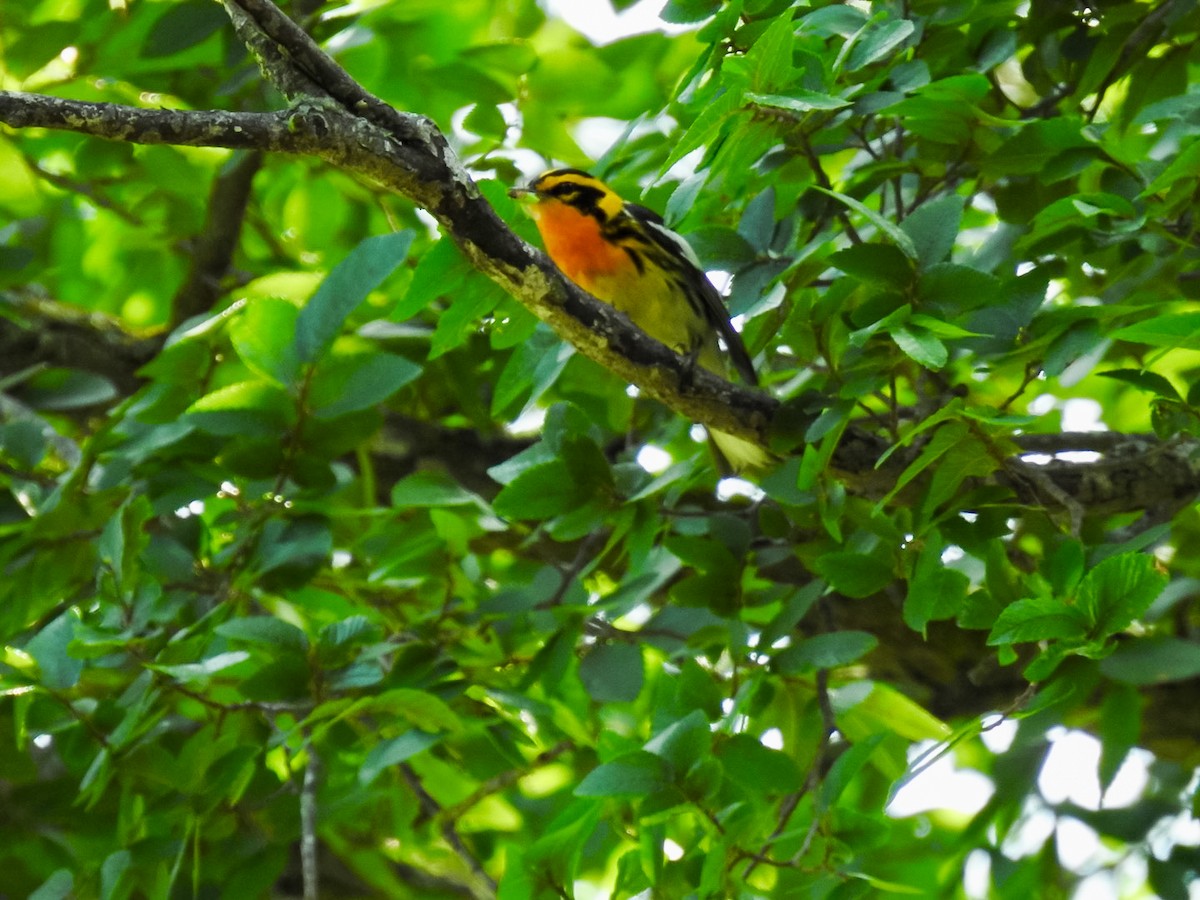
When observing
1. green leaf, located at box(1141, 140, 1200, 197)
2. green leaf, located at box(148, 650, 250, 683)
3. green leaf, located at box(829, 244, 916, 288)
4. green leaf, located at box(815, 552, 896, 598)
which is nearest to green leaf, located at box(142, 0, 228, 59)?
green leaf, located at box(148, 650, 250, 683)

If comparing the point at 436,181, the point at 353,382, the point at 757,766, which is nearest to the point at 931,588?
the point at 757,766

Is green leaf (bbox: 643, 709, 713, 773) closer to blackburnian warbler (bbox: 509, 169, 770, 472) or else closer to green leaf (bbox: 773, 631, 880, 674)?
green leaf (bbox: 773, 631, 880, 674)

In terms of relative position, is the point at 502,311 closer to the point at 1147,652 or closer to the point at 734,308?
the point at 734,308

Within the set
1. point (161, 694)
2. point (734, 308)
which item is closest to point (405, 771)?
point (161, 694)

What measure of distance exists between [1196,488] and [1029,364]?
1.77ft

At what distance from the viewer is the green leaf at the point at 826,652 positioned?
5.82 feet

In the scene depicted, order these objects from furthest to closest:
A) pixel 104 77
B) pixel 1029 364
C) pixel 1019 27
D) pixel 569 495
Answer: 1. pixel 104 77
2. pixel 1019 27
3. pixel 569 495
4. pixel 1029 364

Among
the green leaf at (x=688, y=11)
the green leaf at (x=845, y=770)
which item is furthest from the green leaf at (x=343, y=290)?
the green leaf at (x=845, y=770)

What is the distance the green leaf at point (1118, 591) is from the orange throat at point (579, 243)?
6.30 ft

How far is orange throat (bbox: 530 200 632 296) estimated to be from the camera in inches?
122

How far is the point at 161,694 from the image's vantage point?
1.99 meters

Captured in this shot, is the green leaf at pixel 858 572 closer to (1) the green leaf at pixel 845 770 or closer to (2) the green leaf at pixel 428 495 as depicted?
(1) the green leaf at pixel 845 770

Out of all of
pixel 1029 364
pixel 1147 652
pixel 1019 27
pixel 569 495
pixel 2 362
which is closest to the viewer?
pixel 1029 364

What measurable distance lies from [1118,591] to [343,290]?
1.17 meters
